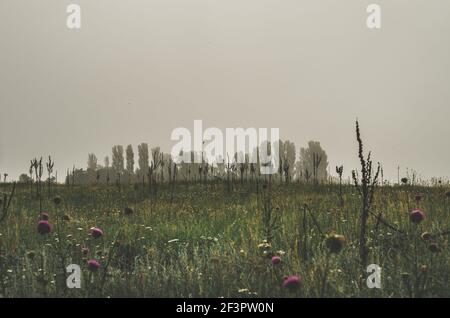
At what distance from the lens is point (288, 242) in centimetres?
557

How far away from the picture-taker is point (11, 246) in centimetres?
621

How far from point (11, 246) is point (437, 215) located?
18.8 feet

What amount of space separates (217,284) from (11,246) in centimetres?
327

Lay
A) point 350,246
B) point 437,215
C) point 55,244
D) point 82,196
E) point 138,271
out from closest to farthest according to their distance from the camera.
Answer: point 138,271
point 350,246
point 55,244
point 437,215
point 82,196

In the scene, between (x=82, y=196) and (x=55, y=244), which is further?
(x=82, y=196)

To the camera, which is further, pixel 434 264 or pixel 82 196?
pixel 82 196
